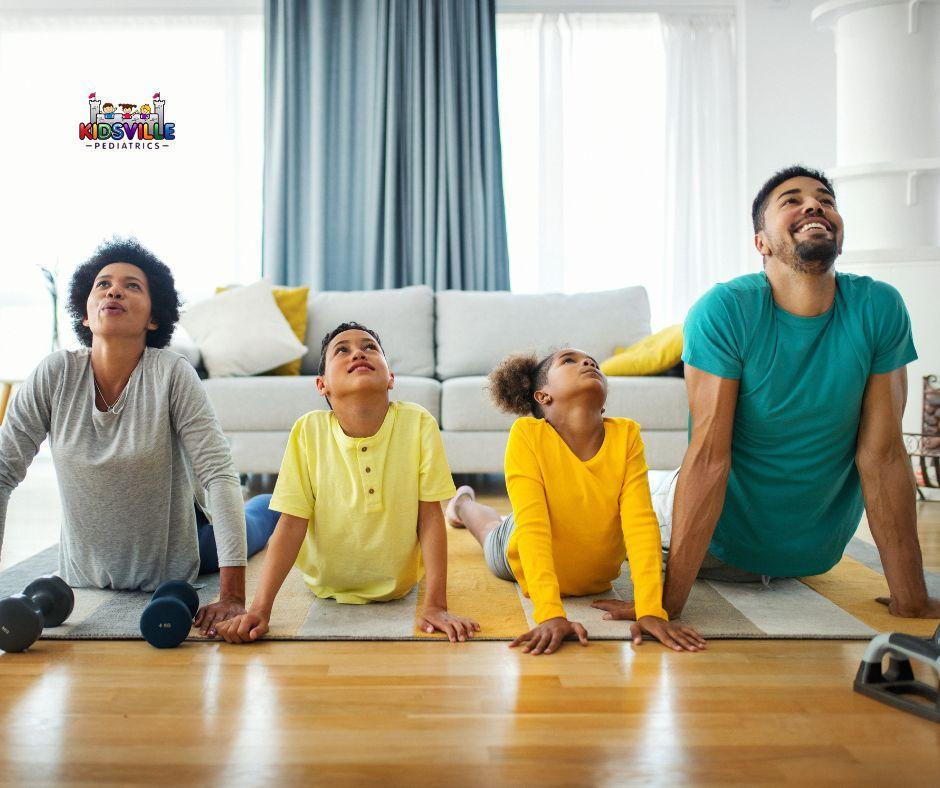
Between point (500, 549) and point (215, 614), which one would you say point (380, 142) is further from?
point (215, 614)

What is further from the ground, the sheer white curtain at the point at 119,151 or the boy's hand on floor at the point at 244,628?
the sheer white curtain at the point at 119,151

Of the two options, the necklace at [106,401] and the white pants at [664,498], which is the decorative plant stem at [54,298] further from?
the white pants at [664,498]

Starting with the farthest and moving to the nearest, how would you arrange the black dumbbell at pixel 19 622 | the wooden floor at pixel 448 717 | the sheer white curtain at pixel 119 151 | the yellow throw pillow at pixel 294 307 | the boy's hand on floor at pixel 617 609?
the sheer white curtain at pixel 119 151
the yellow throw pillow at pixel 294 307
the boy's hand on floor at pixel 617 609
the black dumbbell at pixel 19 622
the wooden floor at pixel 448 717

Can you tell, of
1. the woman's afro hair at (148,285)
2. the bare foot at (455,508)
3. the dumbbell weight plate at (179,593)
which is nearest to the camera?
the dumbbell weight plate at (179,593)

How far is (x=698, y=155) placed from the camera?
5570 millimetres

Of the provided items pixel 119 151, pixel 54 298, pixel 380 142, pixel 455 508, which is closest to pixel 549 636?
pixel 455 508

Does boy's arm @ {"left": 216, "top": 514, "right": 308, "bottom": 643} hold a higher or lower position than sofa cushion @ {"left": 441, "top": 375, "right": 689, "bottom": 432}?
lower

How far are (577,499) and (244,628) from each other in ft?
2.45

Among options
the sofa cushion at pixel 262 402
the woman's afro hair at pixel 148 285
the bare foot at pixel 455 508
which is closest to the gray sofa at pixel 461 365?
the sofa cushion at pixel 262 402

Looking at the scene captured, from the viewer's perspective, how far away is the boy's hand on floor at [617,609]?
197 centimetres

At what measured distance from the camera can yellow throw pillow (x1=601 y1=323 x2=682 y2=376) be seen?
12.6 feet

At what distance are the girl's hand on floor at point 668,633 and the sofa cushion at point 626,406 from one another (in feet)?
6.18

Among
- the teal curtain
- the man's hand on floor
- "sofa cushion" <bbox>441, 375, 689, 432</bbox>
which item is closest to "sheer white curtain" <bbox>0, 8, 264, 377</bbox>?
the teal curtain

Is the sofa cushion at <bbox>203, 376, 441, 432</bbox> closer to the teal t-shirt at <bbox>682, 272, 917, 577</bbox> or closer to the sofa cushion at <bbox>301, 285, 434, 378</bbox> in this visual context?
the sofa cushion at <bbox>301, 285, 434, 378</bbox>
